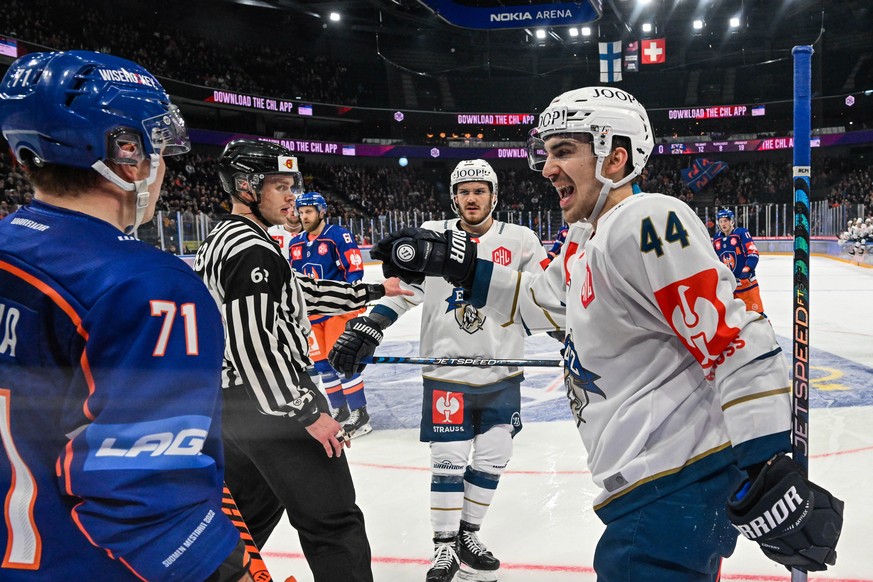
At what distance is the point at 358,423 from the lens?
4.88 metres

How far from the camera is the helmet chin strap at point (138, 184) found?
42.8 inches

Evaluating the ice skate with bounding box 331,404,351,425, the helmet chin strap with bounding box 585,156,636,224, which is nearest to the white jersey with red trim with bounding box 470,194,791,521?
the helmet chin strap with bounding box 585,156,636,224

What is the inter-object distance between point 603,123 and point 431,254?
0.60 meters

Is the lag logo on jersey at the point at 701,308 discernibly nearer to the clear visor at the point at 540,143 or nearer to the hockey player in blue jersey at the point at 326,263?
the clear visor at the point at 540,143

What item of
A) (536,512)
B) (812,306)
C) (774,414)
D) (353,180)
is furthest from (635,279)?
(353,180)

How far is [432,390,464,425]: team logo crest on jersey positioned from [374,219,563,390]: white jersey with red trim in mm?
77

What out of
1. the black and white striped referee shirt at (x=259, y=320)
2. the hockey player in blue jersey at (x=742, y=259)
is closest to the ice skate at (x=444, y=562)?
the black and white striped referee shirt at (x=259, y=320)

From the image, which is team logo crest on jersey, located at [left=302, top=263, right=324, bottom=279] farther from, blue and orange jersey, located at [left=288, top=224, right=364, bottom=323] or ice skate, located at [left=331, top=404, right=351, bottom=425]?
ice skate, located at [left=331, top=404, right=351, bottom=425]

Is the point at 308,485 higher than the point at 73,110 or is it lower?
lower

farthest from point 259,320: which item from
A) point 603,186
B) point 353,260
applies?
point 353,260

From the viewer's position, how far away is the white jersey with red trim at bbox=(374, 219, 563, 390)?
10.2 feet

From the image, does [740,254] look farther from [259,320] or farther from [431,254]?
[259,320]

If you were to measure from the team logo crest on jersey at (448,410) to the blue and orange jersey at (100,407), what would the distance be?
2.00m

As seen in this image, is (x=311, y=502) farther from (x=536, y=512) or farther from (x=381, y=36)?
(x=381, y=36)
